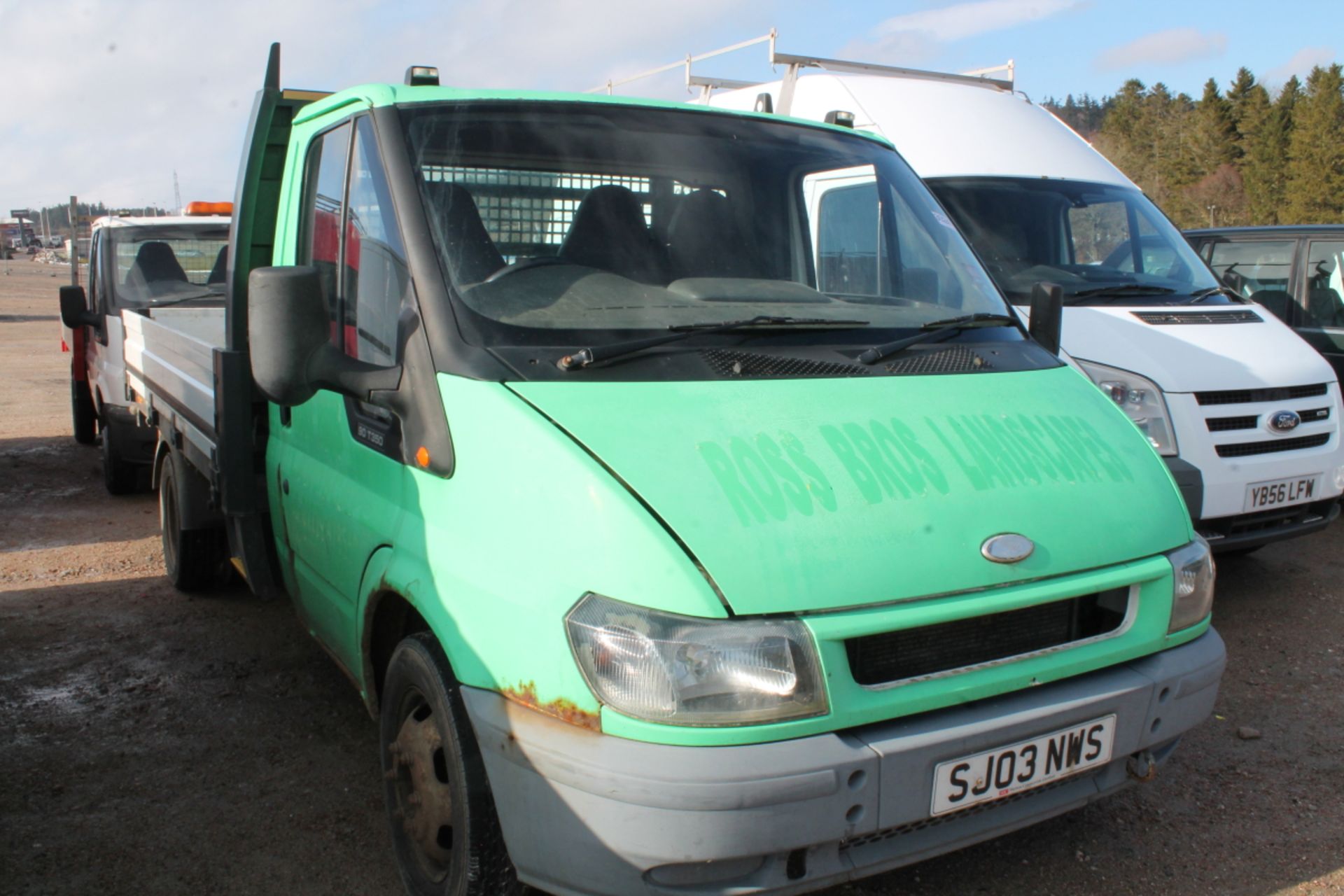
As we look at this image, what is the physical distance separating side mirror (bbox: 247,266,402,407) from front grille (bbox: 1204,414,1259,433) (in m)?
3.89

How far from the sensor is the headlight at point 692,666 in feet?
6.93

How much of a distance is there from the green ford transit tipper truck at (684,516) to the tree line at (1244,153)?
65.1m

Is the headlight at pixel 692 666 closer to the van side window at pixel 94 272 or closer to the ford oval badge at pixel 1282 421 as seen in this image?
the ford oval badge at pixel 1282 421

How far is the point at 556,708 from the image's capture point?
7.13 feet

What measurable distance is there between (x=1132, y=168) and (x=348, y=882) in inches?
3350

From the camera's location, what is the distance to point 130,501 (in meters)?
7.93

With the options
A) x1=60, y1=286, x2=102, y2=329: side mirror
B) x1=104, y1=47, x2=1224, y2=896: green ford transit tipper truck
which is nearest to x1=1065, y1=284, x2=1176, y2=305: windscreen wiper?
x1=104, y1=47, x2=1224, y2=896: green ford transit tipper truck

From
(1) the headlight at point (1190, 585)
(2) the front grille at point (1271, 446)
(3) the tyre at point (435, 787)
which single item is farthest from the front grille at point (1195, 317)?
(3) the tyre at point (435, 787)

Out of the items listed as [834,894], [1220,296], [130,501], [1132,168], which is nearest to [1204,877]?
[834,894]

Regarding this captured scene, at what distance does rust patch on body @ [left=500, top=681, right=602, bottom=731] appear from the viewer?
84.2 inches

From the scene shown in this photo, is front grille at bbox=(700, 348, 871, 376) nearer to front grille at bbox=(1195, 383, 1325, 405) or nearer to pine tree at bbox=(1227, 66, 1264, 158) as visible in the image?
front grille at bbox=(1195, 383, 1325, 405)

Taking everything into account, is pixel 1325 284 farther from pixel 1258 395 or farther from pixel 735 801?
pixel 735 801

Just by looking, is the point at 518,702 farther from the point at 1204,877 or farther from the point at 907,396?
the point at 1204,877

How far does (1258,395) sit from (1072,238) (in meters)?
1.48
